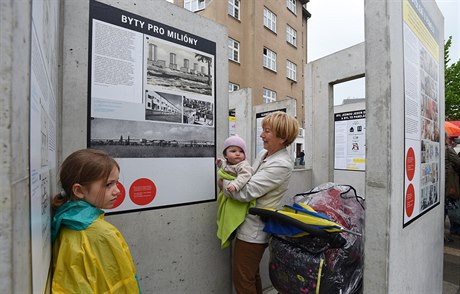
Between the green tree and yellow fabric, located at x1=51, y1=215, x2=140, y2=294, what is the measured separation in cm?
1502

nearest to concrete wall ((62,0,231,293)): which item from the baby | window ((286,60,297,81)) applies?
the baby

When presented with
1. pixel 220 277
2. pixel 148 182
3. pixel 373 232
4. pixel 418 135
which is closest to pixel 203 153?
pixel 148 182

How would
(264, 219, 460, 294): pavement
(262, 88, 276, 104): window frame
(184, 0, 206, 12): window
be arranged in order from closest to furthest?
(264, 219, 460, 294): pavement → (184, 0, 206, 12): window → (262, 88, 276, 104): window frame

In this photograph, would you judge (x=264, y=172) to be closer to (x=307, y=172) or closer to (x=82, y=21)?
(x=82, y=21)

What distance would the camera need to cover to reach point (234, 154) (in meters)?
2.40

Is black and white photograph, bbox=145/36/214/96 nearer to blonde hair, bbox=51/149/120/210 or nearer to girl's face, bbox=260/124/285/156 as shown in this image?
girl's face, bbox=260/124/285/156

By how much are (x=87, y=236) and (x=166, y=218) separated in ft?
3.69

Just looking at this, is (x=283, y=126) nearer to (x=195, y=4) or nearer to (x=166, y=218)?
(x=166, y=218)

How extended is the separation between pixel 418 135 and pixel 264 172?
1.05 metres

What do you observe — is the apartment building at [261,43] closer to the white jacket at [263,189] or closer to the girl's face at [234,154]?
the girl's face at [234,154]

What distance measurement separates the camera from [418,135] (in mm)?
1944

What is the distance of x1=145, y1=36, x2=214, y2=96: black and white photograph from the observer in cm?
212

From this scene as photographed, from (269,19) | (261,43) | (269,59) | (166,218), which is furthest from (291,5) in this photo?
(166,218)

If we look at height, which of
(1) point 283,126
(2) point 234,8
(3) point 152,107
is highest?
(2) point 234,8
